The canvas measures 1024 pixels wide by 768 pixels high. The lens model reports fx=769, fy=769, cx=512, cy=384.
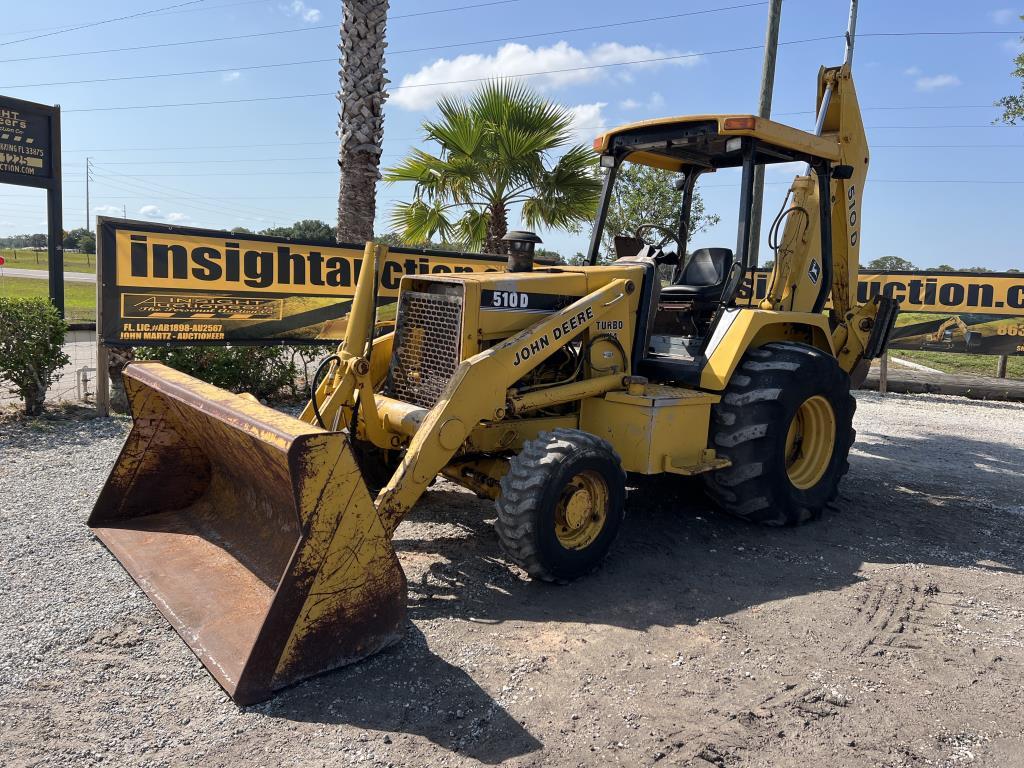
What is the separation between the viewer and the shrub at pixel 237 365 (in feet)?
27.6

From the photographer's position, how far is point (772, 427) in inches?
203

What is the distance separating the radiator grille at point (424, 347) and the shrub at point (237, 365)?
4238 mm

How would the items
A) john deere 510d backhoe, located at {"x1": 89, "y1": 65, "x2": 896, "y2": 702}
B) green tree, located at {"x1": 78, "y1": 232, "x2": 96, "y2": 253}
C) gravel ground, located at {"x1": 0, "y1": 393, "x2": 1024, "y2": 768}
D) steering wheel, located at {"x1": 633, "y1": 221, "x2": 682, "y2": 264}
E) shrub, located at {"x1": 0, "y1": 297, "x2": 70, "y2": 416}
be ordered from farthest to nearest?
green tree, located at {"x1": 78, "y1": 232, "x2": 96, "y2": 253}, shrub, located at {"x1": 0, "y1": 297, "x2": 70, "y2": 416}, steering wheel, located at {"x1": 633, "y1": 221, "x2": 682, "y2": 264}, john deere 510d backhoe, located at {"x1": 89, "y1": 65, "x2": 896, "y2": 702}, gravel ground, located at {"x1": 0, "y1": 393, "x2": 1024, "y2": 768}

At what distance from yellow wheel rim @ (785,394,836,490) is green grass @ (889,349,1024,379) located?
414 inches

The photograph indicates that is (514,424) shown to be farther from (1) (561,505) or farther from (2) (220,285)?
(2) (220,285)

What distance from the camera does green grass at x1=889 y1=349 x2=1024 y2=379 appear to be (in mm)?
15406

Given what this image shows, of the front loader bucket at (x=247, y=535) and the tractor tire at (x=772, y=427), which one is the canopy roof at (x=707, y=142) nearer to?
the tractor tire at (x=772, y=427)

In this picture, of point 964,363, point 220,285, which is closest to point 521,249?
point 220,285

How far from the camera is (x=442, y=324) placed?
190 inches

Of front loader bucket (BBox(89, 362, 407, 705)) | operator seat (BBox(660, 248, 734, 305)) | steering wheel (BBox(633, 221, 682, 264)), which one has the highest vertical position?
steering wheel (BBox(633, 221, 682, 264))

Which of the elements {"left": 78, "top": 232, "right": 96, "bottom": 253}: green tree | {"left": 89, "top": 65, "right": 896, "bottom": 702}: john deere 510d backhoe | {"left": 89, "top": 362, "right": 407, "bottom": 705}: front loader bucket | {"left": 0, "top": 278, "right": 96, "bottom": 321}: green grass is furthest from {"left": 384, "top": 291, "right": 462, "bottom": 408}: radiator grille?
{"left": 78, "top": 232, "right": 96, "bottom": 253}: green tree

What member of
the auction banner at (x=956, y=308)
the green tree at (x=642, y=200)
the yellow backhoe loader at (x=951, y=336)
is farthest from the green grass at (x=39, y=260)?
the yellow backhoe loader at (x=951, y=336)

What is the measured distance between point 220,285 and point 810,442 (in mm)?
6184

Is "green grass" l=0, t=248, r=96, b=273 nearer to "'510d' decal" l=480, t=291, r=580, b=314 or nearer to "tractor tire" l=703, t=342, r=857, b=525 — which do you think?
"'510d' decal" l=480, t=291, r=580, b=314
